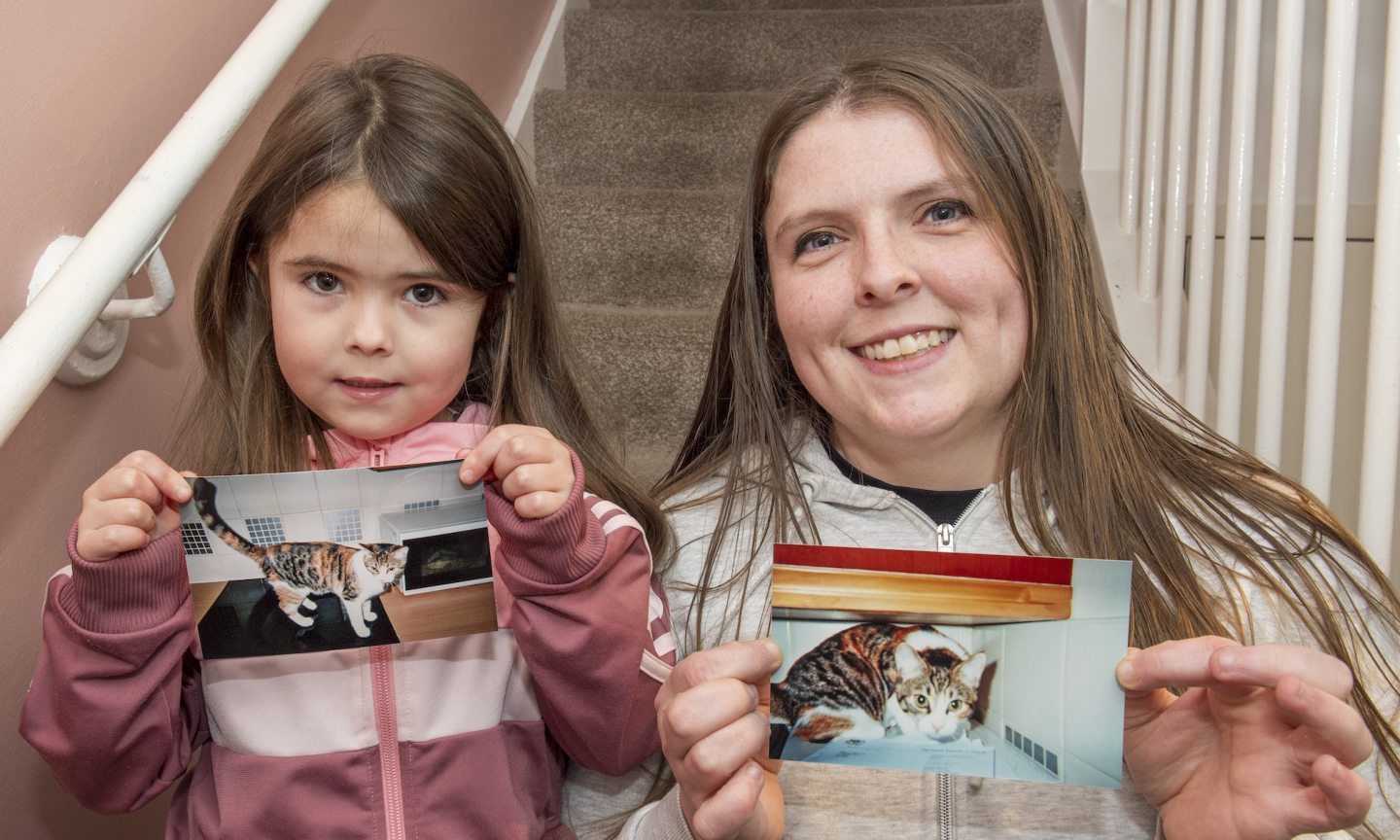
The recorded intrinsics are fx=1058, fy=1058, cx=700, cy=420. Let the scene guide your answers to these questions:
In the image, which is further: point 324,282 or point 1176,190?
point 1176,190

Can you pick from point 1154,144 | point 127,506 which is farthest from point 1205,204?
point 127,506

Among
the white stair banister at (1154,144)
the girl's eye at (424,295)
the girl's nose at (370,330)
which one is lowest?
the girl's nose at (370,330)

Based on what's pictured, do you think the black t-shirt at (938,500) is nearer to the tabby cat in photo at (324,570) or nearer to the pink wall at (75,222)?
the tabby cat in photo at (324,570)

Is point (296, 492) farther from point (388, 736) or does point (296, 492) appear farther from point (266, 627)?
point (388, 736)

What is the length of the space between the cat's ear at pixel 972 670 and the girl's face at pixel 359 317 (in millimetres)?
563

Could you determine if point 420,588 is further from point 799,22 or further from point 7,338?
point 799,22

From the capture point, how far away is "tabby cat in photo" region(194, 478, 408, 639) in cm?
88

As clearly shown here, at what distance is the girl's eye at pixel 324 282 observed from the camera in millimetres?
1023

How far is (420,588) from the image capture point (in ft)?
2.97

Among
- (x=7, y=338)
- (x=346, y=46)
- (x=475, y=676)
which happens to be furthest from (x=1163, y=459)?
(x=346, y=46)

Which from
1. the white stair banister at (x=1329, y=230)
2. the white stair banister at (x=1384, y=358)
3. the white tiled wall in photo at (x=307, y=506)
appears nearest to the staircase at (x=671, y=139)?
the white stair banister at (x=1329, y=230)

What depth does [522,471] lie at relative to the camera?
92 centimetres

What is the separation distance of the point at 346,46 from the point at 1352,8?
1.43 m

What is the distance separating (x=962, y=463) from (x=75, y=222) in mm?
966
